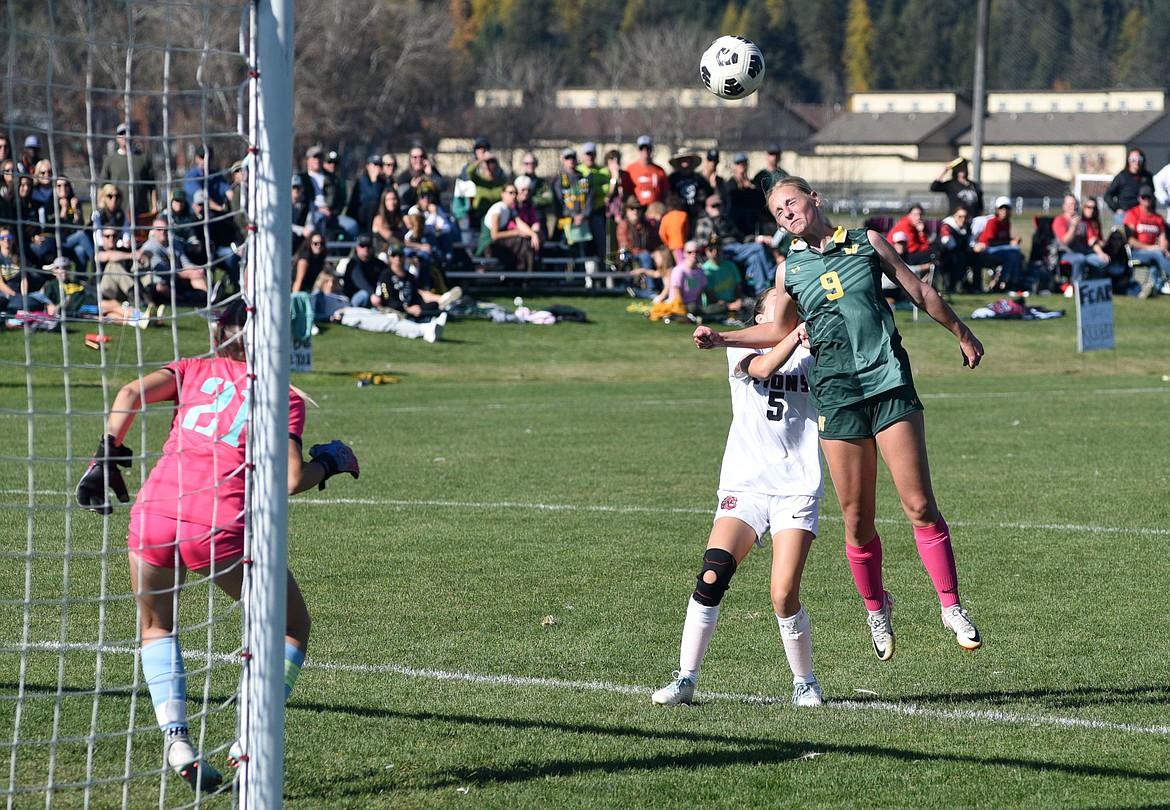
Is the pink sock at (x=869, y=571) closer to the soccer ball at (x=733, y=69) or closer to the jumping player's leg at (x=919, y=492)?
the jumping player's leg at (x=919, y=492)

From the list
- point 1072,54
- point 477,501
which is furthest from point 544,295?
point 1072,54

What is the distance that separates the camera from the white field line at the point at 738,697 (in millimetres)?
5543

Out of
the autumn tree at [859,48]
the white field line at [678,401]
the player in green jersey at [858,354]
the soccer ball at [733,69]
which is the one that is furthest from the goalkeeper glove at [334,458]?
the autumn tree at [859,48]

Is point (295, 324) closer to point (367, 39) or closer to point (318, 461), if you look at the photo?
point (318, 461)

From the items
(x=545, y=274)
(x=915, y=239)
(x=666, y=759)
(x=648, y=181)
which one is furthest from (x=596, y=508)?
(x=915, y=239)

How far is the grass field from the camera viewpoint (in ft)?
16.4

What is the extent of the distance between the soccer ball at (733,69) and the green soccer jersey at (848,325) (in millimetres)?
2591

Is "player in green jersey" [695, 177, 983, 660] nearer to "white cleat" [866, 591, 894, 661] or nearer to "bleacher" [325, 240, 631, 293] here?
"white cleat" [866, 591, 894, 661]

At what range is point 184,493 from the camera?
4.78 m

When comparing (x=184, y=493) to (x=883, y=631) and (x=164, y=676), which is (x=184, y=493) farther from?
(x=883, y=631)

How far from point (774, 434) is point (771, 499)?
0.91 feet

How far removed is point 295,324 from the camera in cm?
1752

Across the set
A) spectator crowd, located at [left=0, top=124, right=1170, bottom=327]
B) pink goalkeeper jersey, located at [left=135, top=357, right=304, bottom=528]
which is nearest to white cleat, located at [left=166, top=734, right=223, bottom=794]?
pink goalkeeper jersey, located at [left=135, top=357, right=304, bottom=528]

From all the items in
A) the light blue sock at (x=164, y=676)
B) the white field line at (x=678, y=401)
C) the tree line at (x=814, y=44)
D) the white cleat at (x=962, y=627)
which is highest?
the tree line at (x=814, y=44)
